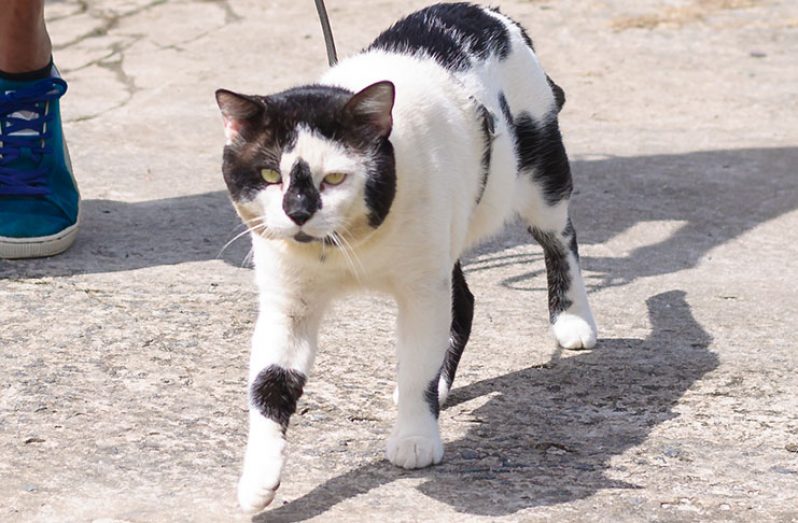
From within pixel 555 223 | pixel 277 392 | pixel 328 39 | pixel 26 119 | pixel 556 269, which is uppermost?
pixel 328 39

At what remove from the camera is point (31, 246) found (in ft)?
11.9

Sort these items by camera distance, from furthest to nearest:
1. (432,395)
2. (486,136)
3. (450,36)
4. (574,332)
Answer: (574,332)
(450,36)
(486,136)
(432,395)

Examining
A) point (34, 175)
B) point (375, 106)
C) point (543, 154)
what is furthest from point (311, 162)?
point (34, 175)

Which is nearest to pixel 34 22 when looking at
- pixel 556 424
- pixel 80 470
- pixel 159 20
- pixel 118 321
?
pixel 118 321

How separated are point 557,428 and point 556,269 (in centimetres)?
62

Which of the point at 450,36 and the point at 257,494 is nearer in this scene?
the point at 257,494

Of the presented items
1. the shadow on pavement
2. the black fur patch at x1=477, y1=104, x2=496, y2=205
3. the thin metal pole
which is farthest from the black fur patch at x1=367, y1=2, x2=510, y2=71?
the shadow on pavement

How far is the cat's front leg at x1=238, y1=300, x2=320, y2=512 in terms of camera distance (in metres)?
2.31

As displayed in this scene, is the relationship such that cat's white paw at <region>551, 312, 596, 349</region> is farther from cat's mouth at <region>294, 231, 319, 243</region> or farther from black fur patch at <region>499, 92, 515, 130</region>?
cat's mouth at <region>294, 231, 319, 243</region>

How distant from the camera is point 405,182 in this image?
235cm

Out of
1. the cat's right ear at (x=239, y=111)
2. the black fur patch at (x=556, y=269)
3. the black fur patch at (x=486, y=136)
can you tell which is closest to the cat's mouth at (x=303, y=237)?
the cat's right ear at (x=239, y=111)

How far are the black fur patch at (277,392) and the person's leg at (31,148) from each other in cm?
147

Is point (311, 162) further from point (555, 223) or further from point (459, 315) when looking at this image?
point (555, 223)

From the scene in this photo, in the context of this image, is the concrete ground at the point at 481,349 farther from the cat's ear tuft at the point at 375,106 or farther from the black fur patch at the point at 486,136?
the cat's ear tuft at the point at 375,106
